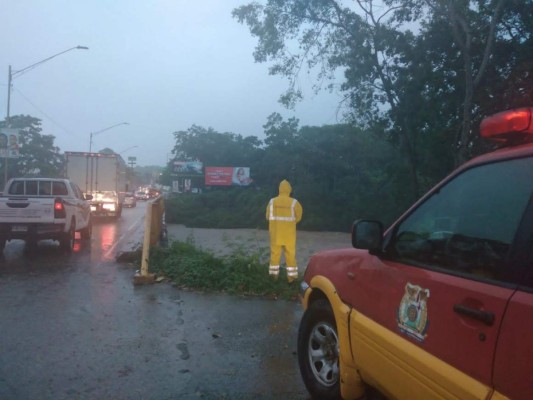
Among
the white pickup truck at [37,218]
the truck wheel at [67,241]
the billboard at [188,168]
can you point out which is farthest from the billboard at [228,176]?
the white pickup truck at [37,218]

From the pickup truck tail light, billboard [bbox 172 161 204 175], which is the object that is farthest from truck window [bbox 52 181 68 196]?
billboard [bbox 172 161 204 175]

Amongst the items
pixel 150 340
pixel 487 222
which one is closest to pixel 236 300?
pixel 150 340

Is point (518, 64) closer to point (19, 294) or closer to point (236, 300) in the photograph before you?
point (236, 300)

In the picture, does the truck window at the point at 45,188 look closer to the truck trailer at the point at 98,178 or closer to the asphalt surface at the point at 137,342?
the asphalt surface at the point at 137,342

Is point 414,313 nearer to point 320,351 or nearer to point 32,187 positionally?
point 320,351

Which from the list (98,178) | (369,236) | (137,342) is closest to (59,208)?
(137,342)

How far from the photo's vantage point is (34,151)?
4925cm

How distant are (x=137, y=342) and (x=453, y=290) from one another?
165 inches

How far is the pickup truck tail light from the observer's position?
12242mm

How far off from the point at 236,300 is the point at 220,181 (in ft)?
117

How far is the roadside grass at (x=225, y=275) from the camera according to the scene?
28.5 ft

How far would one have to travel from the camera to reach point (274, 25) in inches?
723

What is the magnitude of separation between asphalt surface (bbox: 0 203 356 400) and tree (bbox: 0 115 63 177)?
39.1 m

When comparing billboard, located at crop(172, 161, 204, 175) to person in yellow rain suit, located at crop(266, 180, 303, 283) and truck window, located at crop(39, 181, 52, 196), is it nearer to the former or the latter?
truck window, located at crop(39, 181, 52, 196)
